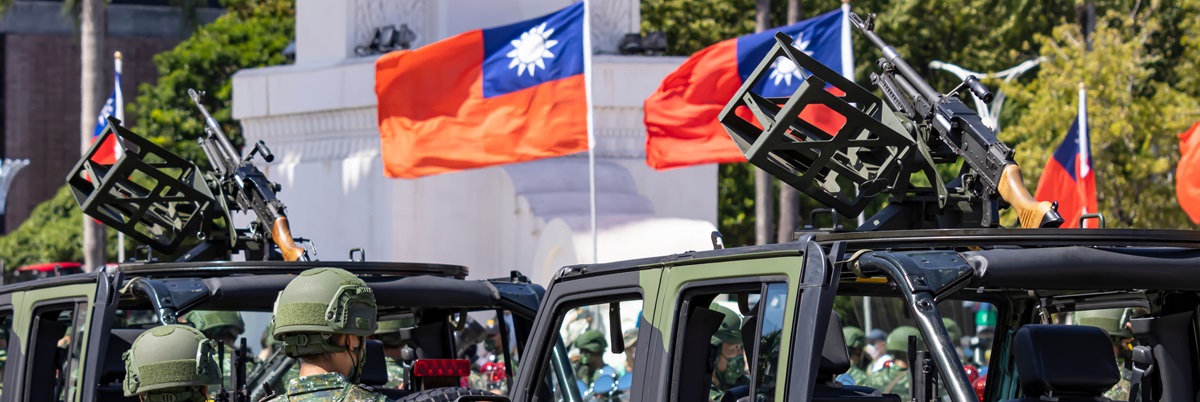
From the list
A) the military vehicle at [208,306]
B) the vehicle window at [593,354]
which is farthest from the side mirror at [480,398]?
the military vehicle at [208,306]

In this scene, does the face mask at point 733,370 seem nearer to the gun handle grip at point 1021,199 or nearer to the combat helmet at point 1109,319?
the gun handle grip at point 1021,199

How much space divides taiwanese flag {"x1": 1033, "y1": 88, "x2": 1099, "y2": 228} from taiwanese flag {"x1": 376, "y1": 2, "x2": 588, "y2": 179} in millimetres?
4515

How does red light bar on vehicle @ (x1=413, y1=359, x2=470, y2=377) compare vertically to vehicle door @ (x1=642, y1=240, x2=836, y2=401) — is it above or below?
below

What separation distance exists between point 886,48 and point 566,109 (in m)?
8.82

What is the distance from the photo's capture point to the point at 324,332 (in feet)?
14.9

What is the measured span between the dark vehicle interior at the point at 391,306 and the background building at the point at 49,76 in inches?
1655

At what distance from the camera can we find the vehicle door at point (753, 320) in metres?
4.52

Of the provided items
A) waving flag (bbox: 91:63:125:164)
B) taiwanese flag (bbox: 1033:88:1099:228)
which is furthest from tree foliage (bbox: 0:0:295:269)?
taiwanese flag (bbox: 1033:88:1099:228)

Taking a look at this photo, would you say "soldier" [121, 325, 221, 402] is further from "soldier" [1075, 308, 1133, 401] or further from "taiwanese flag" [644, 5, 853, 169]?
"taiwanese flag" [644, 5, 853, 169]

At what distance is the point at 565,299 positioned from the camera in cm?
582

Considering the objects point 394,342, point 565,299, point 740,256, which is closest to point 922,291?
point 740,256

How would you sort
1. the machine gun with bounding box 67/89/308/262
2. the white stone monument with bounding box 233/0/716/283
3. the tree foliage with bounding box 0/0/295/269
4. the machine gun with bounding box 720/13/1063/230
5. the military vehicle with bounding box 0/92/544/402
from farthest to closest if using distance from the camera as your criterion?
the tree foliage with bounding box 0/0/295/269 → the white stone monument with bounding box 233/0/716/283 → the machine gun with bounding box 67/89/308/262 → the military vehicle with bounding box 0/92/544/402 → the machine gun with bounding box 720/13/1063/230

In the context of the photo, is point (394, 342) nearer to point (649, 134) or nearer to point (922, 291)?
point (922, 291)

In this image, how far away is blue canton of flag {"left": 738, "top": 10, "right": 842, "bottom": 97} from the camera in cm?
1562
